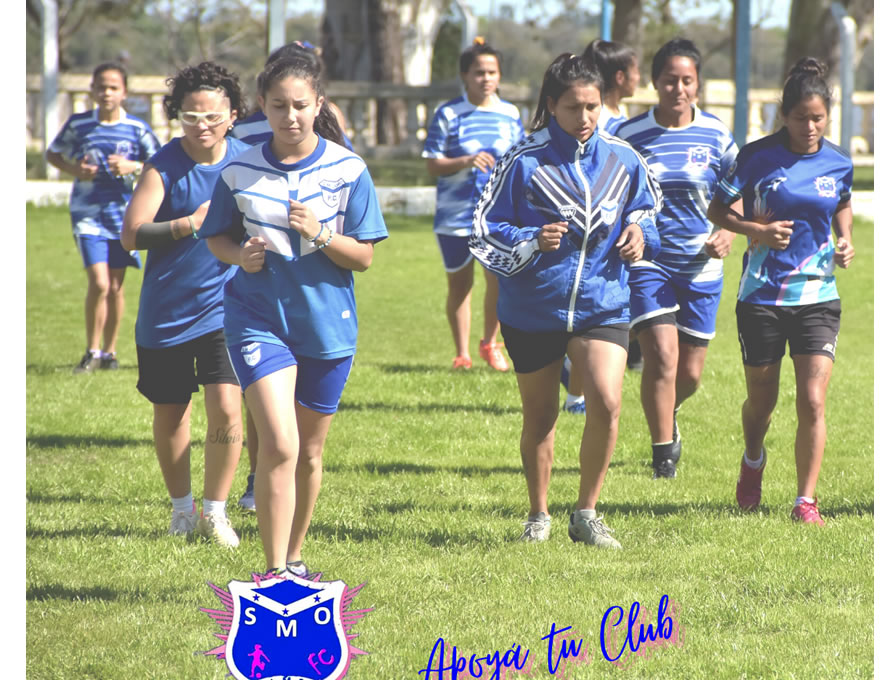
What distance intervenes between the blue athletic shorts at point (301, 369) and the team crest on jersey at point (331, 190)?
59 cm

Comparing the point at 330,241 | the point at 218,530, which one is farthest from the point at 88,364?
the point at 330,241

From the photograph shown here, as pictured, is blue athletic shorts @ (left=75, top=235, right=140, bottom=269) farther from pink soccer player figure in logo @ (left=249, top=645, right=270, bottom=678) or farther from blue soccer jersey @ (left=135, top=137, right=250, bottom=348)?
pink soccer player figure in logo @ (left=249, top=645, right=270, bottom=678)

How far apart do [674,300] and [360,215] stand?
2.84 m

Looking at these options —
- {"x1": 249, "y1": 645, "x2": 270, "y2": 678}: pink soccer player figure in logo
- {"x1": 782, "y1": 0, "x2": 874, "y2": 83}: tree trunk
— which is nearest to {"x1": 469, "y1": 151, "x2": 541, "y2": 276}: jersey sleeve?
{"x1": 249, "y1": 645, "x2": 270, "y2": 678}: pink soccer player figure in logo

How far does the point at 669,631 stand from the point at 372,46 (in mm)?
26580

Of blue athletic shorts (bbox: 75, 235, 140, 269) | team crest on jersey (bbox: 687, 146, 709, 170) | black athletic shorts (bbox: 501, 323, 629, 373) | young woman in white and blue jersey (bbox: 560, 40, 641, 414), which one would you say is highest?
young woman in white and blue jersey (bbox: 560, 40, 641, 414)

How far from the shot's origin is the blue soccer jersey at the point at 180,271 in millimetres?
5977

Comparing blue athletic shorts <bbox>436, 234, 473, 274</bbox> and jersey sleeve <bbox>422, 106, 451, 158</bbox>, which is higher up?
jersey sleeve <bbox>422, 106, 451, 158</bbox>

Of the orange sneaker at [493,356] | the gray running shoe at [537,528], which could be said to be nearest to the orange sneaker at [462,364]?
the orange sneaker at [493,356]

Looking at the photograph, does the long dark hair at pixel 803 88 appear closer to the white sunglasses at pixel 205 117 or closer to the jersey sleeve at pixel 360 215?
the jersey sleeve at pixel 360 215

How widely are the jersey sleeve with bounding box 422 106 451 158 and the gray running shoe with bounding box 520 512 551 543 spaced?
4.65m

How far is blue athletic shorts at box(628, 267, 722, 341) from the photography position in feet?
24.2
